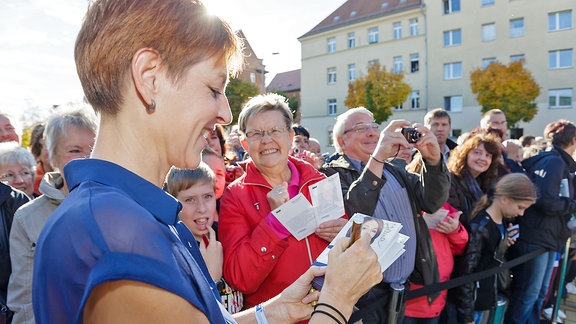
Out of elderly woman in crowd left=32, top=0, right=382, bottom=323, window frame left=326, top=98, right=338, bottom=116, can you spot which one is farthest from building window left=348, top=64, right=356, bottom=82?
elderly woman in crowd left=32, top=0, right=382, bottom=323

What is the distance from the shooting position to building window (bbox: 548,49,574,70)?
30.1 m

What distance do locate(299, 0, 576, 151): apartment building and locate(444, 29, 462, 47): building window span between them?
8 centimetres

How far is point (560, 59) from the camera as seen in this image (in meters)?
30.5

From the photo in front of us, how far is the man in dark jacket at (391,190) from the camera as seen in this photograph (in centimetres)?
290

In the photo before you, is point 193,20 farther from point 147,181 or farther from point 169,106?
point 147,181

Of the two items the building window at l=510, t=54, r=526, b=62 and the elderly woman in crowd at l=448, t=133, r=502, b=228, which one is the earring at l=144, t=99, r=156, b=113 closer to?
the elderly woman in crowd at l=448, t=133, r=502, b=228

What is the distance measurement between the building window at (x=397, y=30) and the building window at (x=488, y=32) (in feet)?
24.5

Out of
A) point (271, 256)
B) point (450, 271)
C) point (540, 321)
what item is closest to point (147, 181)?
point (271, 256)

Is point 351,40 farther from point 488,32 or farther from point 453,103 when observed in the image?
point 488,32

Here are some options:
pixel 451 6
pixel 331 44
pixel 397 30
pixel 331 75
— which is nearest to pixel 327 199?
pixel 451 6

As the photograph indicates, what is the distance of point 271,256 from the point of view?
7.81 feet

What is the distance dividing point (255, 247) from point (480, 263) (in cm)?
256

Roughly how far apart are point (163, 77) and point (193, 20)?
0.53 ft

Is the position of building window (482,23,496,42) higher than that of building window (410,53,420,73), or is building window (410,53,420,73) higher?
building window (482,23,496,42)
